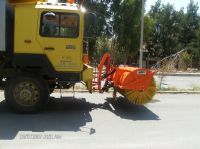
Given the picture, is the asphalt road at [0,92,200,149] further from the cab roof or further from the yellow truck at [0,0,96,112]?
the cab roof

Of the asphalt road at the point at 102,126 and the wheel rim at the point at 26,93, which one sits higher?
the wheel rim at the point at 26,93

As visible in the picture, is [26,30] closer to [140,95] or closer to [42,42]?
[42,42]

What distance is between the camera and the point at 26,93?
11.4 meters

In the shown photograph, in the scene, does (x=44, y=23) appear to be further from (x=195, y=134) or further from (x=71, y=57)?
(x=195, y=134)

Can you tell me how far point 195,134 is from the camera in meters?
9.48

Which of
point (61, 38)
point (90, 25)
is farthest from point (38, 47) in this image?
point (90, 25)

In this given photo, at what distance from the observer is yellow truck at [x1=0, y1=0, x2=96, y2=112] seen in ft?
37.1

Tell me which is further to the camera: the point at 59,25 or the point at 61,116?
the point at 59,25

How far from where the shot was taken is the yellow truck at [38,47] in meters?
11.3

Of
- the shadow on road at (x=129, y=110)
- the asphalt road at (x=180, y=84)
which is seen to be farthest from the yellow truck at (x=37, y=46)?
the asphalt road at (x=180, y=84)

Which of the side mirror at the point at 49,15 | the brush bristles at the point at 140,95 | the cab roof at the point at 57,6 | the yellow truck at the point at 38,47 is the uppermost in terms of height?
the cab roof at the point at 57,6

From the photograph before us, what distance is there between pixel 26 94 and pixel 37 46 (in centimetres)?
125

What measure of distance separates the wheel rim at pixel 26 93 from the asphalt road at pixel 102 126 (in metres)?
0.37
